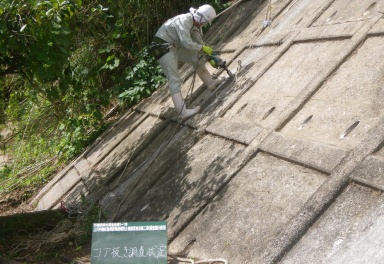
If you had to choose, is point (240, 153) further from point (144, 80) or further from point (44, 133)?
point (44, 133)

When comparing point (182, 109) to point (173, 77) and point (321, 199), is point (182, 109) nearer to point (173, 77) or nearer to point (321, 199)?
point (173, 77)

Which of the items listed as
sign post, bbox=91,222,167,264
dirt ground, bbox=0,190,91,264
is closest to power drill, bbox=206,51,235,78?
dirt ground, bbox=0,190,91,264

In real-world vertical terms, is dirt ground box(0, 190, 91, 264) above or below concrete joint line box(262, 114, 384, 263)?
below

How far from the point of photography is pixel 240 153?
515 centimetres

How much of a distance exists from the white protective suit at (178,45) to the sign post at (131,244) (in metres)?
3.54

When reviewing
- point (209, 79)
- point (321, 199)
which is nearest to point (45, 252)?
point (321, 199)

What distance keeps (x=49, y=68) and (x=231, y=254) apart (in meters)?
2.86

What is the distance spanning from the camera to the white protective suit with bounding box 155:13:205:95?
7062mm

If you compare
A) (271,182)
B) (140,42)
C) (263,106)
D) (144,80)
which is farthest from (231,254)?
(140,42)

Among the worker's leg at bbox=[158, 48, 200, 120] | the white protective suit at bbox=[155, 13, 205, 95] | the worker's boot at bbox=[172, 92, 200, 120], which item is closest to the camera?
the worker's boot at bbox=[172, 92, 200, 120]

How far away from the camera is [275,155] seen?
4719mm

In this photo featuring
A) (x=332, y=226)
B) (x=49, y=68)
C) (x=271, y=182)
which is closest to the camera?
(x=332, y=226)

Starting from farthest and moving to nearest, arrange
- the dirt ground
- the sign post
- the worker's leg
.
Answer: the worker's leg < the dirt ground < the sign post

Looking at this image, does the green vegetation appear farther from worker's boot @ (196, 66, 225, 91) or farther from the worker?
worker's boot @ (196, 66, 225, 91)
